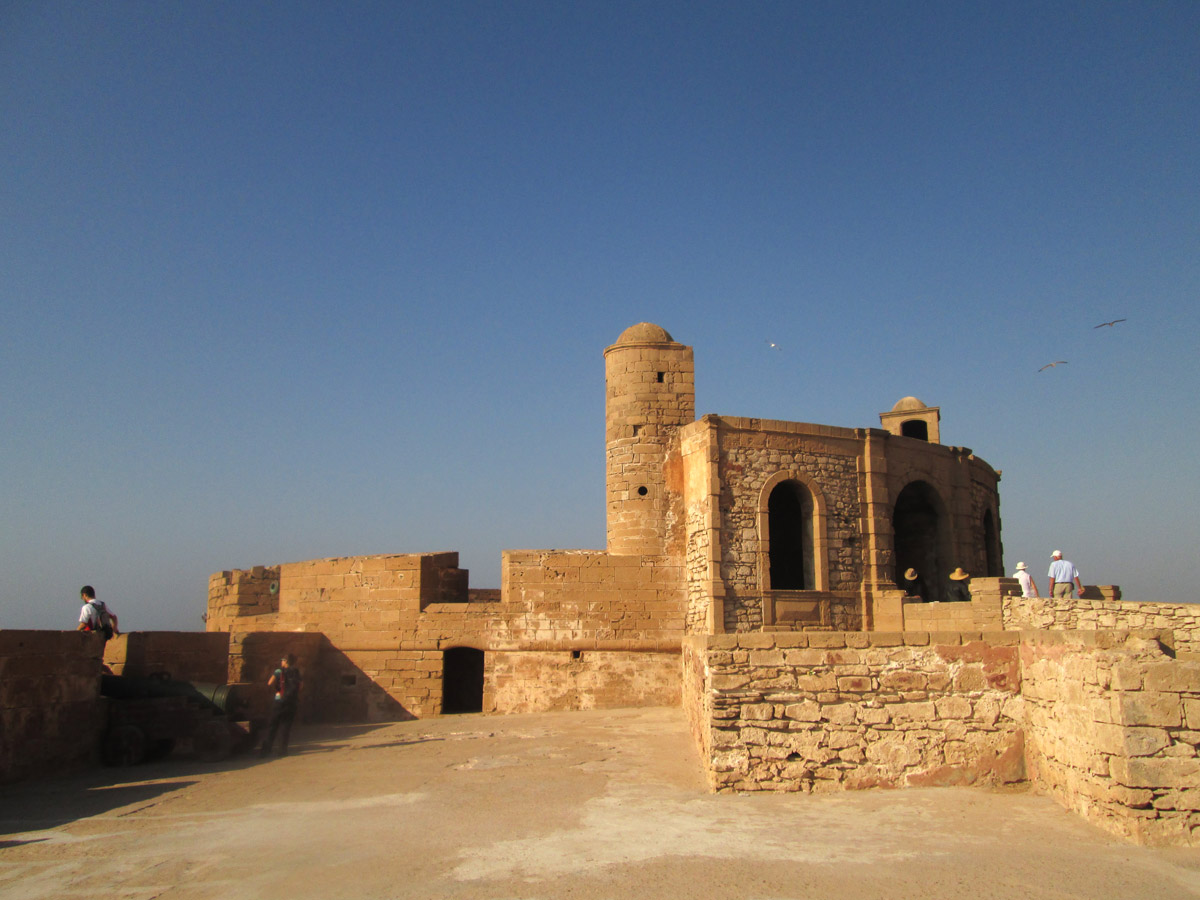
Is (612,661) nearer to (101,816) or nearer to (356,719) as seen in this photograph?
(356,719)

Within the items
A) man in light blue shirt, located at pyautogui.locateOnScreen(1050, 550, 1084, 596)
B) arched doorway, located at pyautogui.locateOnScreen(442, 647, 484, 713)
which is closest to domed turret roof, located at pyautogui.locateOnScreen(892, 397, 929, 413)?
man in light blue shirt, located at pyautogui.locateOnScreen(1050, 550, 1084, 596)

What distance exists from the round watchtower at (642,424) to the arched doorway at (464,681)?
4.24m

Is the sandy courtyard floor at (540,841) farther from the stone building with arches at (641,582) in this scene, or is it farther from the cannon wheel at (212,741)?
the stone building with arches at (641,582)

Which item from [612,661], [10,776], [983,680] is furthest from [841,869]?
[612,661]

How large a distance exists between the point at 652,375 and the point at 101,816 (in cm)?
1132

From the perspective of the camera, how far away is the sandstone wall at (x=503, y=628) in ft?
48.7

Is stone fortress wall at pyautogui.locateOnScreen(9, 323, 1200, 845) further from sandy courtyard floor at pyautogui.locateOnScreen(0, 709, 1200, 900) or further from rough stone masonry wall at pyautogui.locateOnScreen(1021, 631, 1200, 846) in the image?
rough stone masonry wall at pyautogui.locateOnScreen(1021, 631, 1200, 846)

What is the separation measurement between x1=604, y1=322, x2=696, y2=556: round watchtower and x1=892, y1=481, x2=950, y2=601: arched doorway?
512 cm

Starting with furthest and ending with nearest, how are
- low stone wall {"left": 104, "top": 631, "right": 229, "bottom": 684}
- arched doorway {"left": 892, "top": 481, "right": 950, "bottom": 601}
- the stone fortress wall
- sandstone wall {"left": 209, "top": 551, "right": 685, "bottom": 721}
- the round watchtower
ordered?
arched doorway {"left": 892, "top": 481, "right": 950, "bottom": 601}
the round watchtower
sandstone wall {"left": 209, "top": 551, "right": 685, "bottom": 721}
the stone fortress wall
low stone wall {"left": 104, "top": 631, "right": 229, "bottom": 684}

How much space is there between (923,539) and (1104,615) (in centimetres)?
624

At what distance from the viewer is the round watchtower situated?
1571 centimetres

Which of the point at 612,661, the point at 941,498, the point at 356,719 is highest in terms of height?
the point at 941,498

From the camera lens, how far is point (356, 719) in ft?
49.0

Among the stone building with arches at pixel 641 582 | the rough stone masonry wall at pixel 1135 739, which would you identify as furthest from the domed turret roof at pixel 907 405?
the rough stone masonry wall at pixel 1135 739
